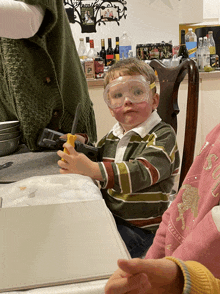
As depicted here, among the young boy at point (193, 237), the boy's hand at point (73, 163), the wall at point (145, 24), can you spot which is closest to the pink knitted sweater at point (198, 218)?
the young boy at point (193, 237)

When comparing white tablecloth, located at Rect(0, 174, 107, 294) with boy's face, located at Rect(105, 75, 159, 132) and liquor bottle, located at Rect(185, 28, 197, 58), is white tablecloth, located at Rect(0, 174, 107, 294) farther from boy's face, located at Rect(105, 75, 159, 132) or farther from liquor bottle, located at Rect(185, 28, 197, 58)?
liquor bottle, located at Rect(185, 28, 197, 58)

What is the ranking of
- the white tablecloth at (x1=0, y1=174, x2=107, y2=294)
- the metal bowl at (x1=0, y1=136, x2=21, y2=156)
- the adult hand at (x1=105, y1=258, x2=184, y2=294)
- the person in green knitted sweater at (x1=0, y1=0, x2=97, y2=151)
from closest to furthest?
the adult hand at (x1=105, y1=258, x2=184, y2=294) → the white tablecloth at (x1=0, y1=174, x2=107, y2=294) → the person in green knitted sweater at (x1=0, y1=0, x2=97, y2=151) → the metal bowl at (x1=0, y1=136, x2=21, y2=156)

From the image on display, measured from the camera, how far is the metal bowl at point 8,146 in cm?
103

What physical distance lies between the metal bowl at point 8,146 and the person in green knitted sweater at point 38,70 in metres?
0.05

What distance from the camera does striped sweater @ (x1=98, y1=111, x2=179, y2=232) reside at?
0.93 metres

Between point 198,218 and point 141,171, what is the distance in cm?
47

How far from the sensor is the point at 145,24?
4.04 metres

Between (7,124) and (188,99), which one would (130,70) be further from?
(7,124)

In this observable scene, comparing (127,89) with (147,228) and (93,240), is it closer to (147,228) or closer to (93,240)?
(147,228)

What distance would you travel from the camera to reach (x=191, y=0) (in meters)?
3.89

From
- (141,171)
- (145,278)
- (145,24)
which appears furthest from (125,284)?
(145,24)

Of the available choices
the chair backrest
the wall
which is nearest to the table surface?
the chair backrest

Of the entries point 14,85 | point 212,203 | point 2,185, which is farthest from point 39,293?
point 14,85

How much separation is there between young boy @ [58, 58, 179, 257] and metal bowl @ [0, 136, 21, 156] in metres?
0.31
